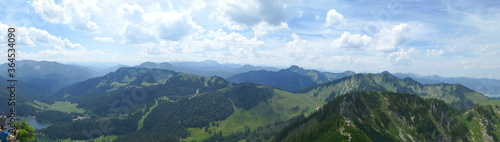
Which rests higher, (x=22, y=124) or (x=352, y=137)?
(x=22, y=124)

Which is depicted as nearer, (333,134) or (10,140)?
(10,140)

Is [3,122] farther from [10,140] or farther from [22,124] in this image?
[22,124]

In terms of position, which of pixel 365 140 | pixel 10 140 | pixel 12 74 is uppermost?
pixel 12 74

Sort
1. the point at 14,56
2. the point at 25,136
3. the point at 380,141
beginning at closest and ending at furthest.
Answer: the point at 14,56 → the point at 25,136 → the point at 380,141

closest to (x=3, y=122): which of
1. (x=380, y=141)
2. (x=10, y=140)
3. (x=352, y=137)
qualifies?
(x=10, y=140)

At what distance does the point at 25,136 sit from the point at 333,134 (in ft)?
535

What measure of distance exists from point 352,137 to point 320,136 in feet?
117

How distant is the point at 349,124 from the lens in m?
188

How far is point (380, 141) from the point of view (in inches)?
7539

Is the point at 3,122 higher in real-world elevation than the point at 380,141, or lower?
higher

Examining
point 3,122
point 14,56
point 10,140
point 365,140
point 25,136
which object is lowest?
point 365,140

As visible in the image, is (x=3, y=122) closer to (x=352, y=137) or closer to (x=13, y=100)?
(x=13, y=100)

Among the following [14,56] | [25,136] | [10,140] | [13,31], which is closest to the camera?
[10,140]

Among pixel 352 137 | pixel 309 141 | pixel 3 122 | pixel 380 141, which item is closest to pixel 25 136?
pixel 3 122
